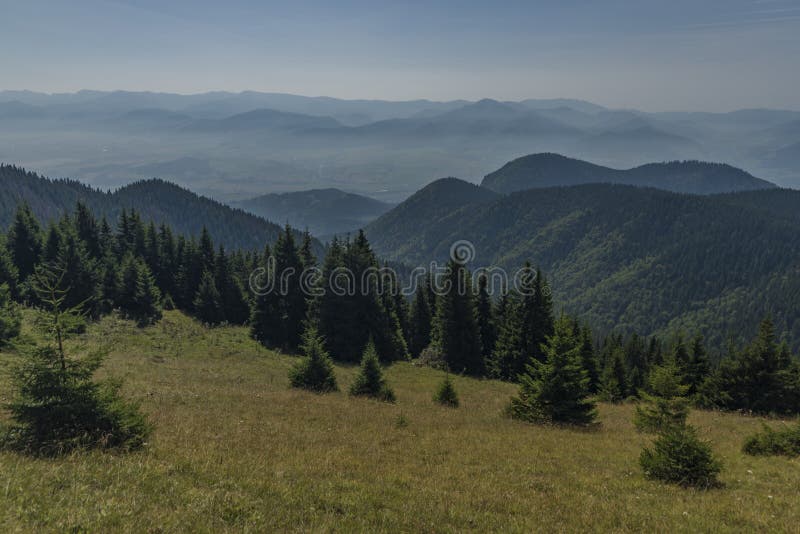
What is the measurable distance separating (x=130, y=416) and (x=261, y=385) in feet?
51.8

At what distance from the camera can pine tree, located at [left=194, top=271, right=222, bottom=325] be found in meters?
51.8

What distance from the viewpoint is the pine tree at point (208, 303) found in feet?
170

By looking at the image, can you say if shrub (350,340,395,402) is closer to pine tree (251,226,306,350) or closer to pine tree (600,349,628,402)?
pine tree (251,226,306,350)

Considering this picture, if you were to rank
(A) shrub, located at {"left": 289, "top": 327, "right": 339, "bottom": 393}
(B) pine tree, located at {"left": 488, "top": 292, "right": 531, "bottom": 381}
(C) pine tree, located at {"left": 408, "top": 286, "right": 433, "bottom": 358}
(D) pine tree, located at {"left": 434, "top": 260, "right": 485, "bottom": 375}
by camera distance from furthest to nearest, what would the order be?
(C) pine tree, located at {"left": 408, "top": 286, "right": 433, "bottom": 358} < (D) pine tree, located at {"left": 434, "top": 260, "right": 485, "bottom": 375} < (B) pine tree, located at {"left": 488, "top": 292, "right": 531, "bottom": 381} < (A) shrub, located at {"left": 289, "top": 327, "right": 339, "bottom": 393}

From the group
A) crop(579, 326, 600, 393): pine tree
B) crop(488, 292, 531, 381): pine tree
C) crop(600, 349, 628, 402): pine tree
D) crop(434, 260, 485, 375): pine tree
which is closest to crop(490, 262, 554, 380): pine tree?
crop(488, 292, 531, 381): pine tree

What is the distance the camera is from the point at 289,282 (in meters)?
46.6

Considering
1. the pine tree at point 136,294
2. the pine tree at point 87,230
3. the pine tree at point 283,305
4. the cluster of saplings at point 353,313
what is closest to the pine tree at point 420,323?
the cluster of saplings at point 353,313

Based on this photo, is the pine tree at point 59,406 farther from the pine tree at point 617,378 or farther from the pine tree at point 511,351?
the pine tree at point 617,378

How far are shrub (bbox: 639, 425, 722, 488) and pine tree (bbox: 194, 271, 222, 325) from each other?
1991 inches

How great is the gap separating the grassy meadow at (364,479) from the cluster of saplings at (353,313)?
728 centimetres

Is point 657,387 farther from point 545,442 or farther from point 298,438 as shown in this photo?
point 298,438

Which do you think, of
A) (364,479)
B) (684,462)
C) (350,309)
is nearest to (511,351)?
(350,309)

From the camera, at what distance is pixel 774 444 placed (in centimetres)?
1477

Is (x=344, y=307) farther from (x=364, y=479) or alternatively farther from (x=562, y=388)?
(x=364, y=479)
